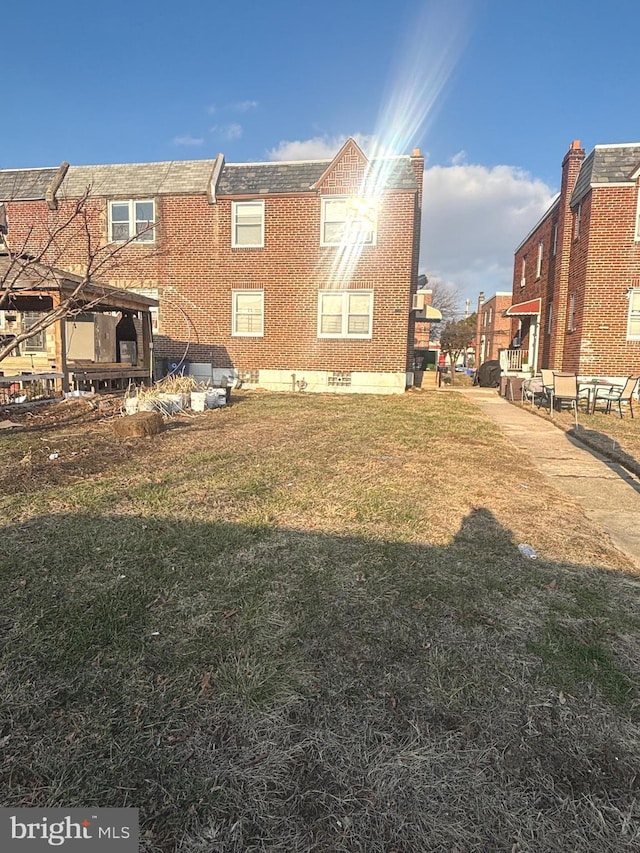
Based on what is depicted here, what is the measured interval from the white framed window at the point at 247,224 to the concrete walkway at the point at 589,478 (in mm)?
11111

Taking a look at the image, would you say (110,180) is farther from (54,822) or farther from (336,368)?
(54,822)

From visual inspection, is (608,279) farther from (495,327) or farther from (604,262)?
(495,327)

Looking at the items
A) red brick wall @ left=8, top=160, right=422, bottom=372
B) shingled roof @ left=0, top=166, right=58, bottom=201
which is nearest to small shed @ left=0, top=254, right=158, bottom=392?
red brick wall @ left=8, top=160, right=422, bottom=372

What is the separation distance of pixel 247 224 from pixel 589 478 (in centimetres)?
1461

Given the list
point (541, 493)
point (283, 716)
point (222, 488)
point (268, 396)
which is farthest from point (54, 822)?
point (268, 396)

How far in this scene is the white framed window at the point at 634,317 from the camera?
15367 millimetres

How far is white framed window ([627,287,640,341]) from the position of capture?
1537 centimetres

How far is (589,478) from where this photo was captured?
19.5ft

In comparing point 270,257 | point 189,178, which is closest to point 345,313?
point 270,257

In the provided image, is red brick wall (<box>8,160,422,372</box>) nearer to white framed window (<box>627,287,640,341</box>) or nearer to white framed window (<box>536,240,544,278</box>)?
white framed window (<box>627,287,640,341</box>)

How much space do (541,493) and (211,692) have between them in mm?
4265

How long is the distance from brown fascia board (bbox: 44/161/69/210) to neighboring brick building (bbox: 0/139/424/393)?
52 mm

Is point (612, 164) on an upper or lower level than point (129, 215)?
upper

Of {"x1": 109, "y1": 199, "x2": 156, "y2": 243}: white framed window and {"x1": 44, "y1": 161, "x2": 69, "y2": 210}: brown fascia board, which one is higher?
{"x1": 44, "y1": 161, "x2": 69, "y2": 210}: brown fascia board
